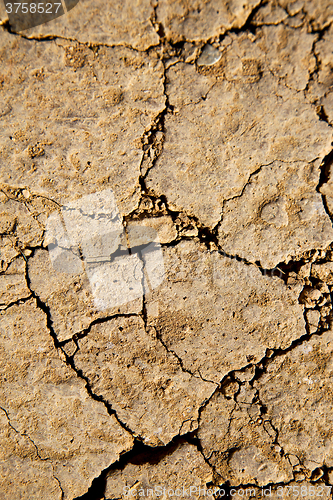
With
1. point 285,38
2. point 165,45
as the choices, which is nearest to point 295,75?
point 285,38

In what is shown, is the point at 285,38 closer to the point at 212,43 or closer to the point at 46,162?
the point at 212,43

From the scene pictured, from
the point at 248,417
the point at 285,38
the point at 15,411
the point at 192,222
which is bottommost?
the point at 248,417

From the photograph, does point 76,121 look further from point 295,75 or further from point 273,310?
point 273,310

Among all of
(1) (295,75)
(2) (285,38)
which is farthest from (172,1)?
(1) (295,75)

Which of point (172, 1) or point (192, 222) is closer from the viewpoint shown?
point (172, 1)

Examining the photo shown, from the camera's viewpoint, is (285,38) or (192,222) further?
(192,222)

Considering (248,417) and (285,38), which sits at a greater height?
(285,38)
